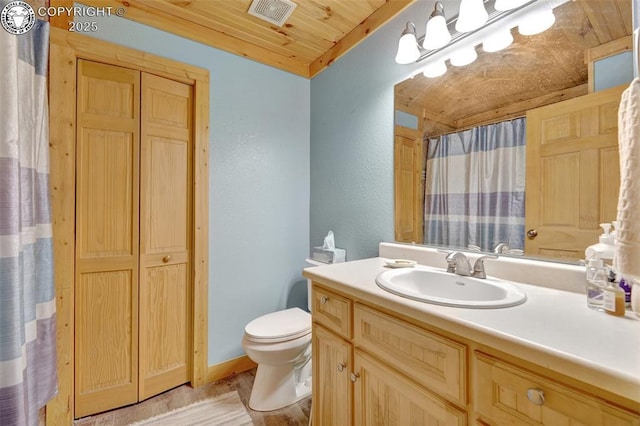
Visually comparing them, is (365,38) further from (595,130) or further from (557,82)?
(595,130)

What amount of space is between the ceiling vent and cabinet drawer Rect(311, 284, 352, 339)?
1594 mm

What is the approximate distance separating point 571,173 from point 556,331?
62cm

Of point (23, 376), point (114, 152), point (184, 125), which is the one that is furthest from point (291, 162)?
point (23, 376)

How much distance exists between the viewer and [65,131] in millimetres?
1394

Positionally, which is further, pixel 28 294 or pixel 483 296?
pixel 28 294

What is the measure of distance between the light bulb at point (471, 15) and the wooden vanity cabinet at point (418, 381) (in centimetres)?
124

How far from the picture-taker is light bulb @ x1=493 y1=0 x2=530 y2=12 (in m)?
1.06

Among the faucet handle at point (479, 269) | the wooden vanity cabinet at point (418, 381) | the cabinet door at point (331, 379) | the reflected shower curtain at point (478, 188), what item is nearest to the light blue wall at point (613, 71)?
the reflected shower curtain at point (478, 188)

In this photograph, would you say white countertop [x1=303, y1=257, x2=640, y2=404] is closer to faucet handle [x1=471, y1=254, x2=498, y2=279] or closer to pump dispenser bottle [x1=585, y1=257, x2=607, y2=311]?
pump dispenser bottle [x1=585, y1=257, x2=607, y2=311]

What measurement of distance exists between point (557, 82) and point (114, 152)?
6.93 ft

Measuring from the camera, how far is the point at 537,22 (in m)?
1.04

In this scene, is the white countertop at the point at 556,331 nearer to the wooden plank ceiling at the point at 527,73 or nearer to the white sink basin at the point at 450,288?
the white sink basin at the point at 450,288

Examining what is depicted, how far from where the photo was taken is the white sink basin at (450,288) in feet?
2.64

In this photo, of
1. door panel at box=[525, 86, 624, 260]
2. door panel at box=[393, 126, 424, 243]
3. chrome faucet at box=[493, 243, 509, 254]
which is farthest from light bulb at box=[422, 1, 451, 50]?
chrome faucet at box=[493, 243, 509, 254]
